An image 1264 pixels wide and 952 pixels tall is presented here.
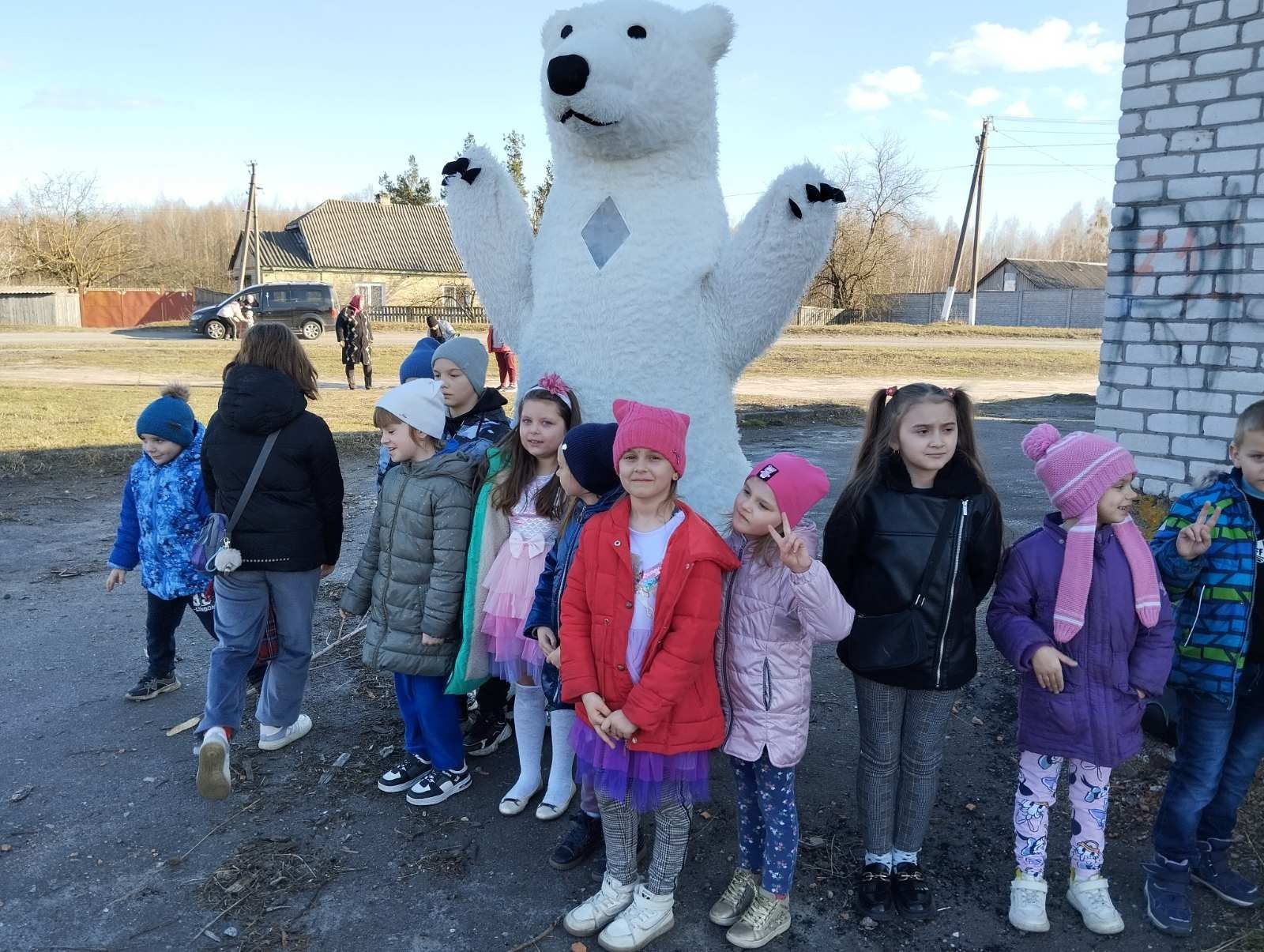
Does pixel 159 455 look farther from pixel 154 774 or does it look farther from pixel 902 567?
pixel 902 567

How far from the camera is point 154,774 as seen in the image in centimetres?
311

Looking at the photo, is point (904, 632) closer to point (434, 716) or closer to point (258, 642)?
point (434, 716)

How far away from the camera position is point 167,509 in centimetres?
343

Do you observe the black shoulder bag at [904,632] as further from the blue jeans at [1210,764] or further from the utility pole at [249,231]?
the utility pole at [249,231]

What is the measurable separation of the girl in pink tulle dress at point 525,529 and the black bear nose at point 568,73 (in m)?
0.83

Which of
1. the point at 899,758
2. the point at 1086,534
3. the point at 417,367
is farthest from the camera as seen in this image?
the point at 417,367

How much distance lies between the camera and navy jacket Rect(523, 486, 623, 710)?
238 centimetres

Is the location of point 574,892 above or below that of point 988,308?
below

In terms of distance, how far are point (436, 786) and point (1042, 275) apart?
165 ft

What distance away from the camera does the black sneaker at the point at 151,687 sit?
3682 mm

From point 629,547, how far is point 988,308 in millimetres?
39778

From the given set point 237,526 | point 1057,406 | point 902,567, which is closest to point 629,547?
point 902,567

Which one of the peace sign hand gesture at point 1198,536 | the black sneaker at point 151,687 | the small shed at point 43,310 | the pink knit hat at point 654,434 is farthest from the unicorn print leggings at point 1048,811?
the small shed at point 43,310

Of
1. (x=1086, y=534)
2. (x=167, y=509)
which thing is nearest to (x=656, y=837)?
(x=1086, y=534)
